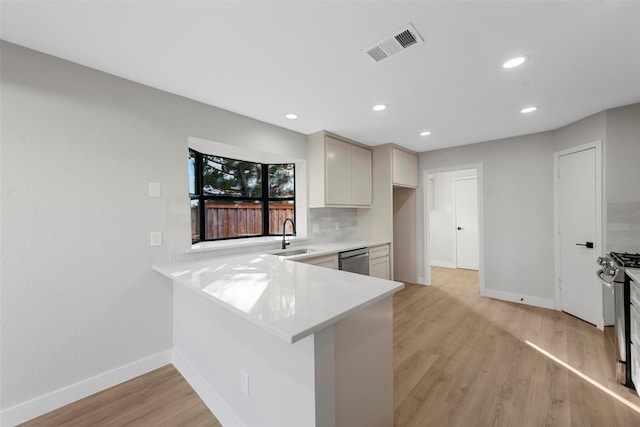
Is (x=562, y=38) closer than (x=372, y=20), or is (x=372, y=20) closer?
(x=372, y=20)

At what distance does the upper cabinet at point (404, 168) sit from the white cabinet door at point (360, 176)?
414mm

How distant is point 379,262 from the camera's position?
3.93 metres

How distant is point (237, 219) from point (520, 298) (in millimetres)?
4157

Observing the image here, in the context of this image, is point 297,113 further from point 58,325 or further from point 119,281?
point 58,325

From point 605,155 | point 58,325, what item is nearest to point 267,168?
point 58,325

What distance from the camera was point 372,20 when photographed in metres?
1.44

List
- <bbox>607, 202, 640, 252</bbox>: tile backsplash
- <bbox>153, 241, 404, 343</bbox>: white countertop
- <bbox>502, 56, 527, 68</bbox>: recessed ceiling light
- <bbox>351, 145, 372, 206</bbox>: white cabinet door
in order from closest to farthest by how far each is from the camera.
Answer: <bbox>153, 241, 404, 343</bbox>: white countertop → <bbox>502, 56, 527, 68</bbox>: recessed ceiling light → <bbox>607, 202, 640, 252</bbox>: tile backsplash → <bbox>351, 145, 372, 206</bbox>: white cabinet door

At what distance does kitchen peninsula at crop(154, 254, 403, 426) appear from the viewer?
1025 mm

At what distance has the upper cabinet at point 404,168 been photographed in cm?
413

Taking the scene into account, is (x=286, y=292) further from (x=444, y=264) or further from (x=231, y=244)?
(x=444, y=264)

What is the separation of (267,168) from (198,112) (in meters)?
1.27

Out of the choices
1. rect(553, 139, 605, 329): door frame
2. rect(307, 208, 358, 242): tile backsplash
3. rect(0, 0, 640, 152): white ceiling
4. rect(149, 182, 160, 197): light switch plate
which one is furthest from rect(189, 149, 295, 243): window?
rect(553, 139, 605, 329): door frame

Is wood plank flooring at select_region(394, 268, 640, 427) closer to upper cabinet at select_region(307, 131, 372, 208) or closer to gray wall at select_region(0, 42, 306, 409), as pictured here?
upper cabinet at select_region(307, 131, 372, 208)

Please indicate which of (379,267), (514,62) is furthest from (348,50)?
(379,267)
